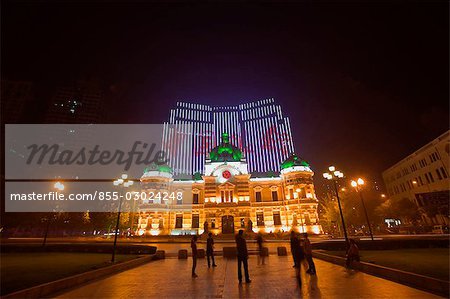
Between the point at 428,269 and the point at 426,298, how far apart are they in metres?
3.37

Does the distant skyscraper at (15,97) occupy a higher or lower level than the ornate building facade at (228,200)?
higher

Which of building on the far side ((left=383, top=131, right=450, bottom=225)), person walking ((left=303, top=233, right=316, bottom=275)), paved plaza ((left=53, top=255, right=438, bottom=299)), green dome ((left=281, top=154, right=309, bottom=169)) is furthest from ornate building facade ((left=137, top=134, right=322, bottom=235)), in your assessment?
paved plaza ((left=53, top=255, right=438, bottom=299))

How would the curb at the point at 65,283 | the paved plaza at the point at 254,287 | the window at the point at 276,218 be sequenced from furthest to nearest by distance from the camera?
the window at the point at 276,218 → the paved plaza at the point at 254,287 → the curb at the point at 65,283

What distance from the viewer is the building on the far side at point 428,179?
3422 cm

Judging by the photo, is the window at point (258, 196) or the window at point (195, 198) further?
the window at point (258, 196)

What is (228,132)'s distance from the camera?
65.4m

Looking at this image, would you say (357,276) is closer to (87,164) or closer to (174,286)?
(174,286)

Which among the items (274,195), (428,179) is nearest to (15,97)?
(274,195)

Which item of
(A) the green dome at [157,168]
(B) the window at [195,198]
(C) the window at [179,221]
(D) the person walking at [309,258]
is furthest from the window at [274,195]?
(D) the person walking at [309,258]

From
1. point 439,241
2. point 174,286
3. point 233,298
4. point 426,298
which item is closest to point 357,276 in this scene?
point 426,298

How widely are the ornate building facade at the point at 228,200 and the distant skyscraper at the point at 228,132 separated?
7543 mm

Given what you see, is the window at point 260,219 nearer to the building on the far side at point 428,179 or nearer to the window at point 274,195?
the window at point 274,195

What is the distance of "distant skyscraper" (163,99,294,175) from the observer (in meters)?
59.9

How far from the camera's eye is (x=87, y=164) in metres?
35.2
